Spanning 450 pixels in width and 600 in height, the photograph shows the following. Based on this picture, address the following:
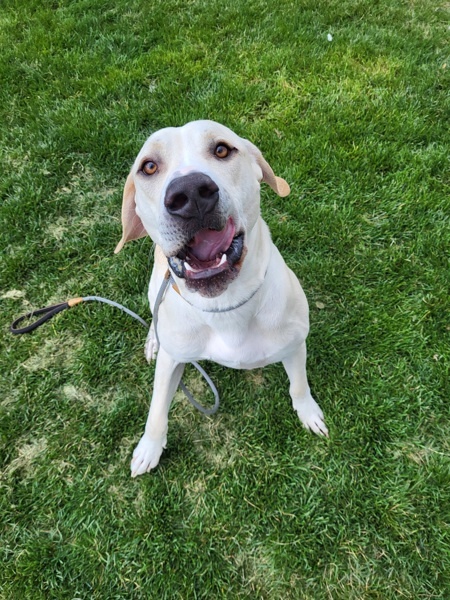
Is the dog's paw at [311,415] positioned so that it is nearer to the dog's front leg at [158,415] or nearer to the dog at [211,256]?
the dog at [211,256]

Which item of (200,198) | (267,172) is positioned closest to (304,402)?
(267,172)

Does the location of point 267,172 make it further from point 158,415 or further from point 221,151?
point 158,415

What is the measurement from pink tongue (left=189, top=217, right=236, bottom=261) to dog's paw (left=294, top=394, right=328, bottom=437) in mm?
1351

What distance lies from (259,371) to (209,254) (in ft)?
4.88

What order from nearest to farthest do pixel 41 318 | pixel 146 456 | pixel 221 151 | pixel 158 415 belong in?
pixel 221 151
pixel 158 415
pixel 146 456
pixel 41 318

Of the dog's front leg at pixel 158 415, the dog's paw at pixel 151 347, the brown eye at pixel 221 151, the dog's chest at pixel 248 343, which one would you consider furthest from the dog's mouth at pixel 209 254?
the dog's paw at pixel 151 347

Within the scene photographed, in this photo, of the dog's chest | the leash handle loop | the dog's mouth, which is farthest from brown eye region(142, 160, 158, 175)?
the leash handle loop

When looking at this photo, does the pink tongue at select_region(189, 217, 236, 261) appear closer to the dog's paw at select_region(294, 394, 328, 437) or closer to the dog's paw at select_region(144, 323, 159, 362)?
the dog's paw at select_region(294, 394, 328, 437)

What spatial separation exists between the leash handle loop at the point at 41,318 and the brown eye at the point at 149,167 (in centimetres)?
170

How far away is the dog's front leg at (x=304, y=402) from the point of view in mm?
2600

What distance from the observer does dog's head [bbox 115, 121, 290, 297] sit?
162cm

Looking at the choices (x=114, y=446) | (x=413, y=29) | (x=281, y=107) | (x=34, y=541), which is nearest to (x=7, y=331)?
(x=114, y=446)

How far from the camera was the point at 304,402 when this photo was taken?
276 centimetres

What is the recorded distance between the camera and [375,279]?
10.9 feet
